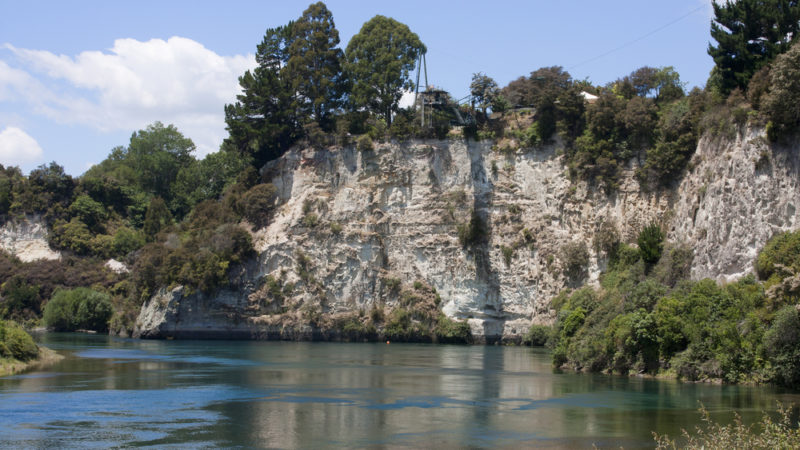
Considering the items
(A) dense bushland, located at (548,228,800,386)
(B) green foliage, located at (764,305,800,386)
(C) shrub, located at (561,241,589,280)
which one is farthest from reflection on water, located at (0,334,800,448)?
(C) shrub, located at (561,241,589,280)

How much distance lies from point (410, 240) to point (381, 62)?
19.4 meters

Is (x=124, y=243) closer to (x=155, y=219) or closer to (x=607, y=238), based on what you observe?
(x=155, y=219)

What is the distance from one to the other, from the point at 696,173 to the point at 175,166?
79.4 metres

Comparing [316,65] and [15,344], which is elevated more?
[316,65]

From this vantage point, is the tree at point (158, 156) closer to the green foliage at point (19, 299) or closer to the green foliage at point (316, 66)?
the green foliage at point (19, 299)

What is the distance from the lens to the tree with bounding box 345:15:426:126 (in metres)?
79.8

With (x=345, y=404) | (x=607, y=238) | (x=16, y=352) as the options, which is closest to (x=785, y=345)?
(x=345, y=404)

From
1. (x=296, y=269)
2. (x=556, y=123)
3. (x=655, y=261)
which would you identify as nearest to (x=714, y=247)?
(x=655, y=261)

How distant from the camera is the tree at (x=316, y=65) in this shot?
3152 inches

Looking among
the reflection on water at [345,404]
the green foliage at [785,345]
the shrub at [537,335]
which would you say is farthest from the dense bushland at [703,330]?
the shrub at [537,335]

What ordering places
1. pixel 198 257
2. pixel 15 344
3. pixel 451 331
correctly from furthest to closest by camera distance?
A: 1. pixel 198 257
2. pixel 451 331
3. pixel 15 344

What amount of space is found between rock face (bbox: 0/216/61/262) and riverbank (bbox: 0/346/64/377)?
50990 mm

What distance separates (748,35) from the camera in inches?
1924

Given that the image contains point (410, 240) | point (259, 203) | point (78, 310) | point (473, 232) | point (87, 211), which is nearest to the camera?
point (473, 232)
